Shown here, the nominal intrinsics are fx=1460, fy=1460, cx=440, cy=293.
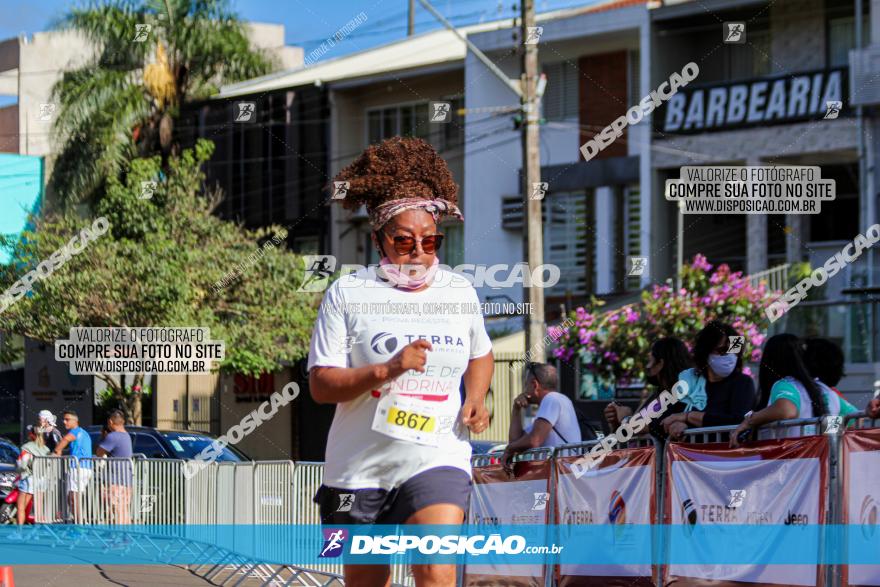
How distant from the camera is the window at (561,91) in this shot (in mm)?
29625

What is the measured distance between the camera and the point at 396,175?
5.22 metres

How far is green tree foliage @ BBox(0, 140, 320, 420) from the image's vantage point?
88.1ft

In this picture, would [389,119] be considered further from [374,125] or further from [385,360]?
[385,360]

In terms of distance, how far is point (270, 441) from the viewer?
3170cm

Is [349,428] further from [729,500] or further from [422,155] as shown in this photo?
[729,500]

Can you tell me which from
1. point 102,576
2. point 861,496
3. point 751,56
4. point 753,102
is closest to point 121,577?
point 102,576

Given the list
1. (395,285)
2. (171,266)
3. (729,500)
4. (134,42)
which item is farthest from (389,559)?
(134,42)

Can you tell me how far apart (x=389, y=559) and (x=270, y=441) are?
27082mm

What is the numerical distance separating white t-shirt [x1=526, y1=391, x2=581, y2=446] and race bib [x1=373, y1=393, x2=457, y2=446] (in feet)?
14.3

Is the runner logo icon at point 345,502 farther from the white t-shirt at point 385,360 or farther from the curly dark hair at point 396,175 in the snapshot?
the curly dark hair at point 396,175

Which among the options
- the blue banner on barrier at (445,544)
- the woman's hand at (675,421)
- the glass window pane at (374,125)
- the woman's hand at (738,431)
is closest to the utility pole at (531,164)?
the blue banner on barrier at (445,544)

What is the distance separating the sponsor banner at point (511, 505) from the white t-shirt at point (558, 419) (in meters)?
0.25

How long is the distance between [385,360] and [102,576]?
8.34 meters

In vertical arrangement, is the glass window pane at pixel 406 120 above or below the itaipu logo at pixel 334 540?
above
